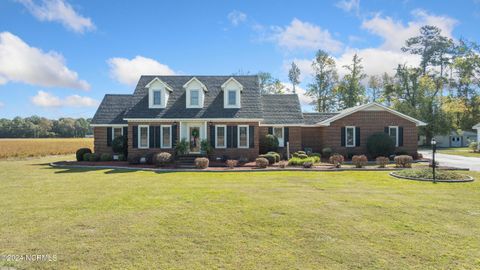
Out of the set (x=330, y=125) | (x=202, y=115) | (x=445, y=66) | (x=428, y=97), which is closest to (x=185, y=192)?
A: (x=202, y=115)

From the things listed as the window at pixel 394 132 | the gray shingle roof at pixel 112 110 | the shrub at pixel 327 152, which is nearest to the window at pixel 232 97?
the shrub at pixel 327 152

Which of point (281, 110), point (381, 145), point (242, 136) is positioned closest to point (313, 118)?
point (281, 110)

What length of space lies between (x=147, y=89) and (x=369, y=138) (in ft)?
63.6

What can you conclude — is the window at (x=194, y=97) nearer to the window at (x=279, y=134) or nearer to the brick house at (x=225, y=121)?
the brick house at (x=225, y=121)

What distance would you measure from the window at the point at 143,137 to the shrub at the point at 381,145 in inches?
719

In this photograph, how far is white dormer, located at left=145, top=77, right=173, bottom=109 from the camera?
2250cm

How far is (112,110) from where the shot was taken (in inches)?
1013

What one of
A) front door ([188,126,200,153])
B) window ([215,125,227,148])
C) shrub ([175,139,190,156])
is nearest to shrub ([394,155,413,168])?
window ([215,125,227,148])

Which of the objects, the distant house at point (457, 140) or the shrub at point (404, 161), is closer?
the shrub at point (404, 161)

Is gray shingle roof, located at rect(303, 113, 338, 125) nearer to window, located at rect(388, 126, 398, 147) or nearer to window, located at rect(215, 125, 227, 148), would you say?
window, located at rect(388, 126, 398, 147)

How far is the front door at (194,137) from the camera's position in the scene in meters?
22.1

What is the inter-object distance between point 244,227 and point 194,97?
57.6 feet

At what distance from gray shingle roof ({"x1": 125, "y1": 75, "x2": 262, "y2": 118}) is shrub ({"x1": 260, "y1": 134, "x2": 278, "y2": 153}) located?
103 inches

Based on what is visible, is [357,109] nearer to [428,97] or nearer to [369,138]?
[369,138]
